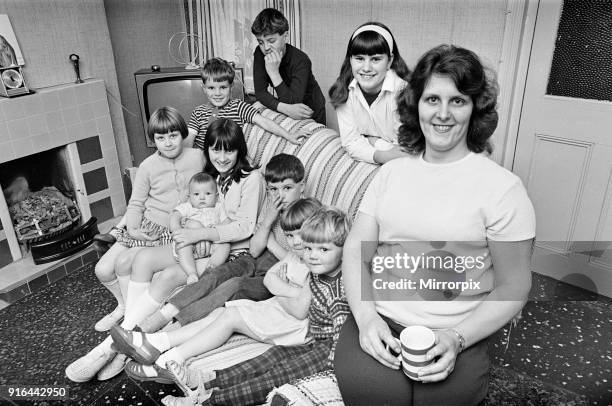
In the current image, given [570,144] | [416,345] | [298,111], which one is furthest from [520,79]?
[416,345]

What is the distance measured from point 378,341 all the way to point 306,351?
416mm

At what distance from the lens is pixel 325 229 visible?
1516mm

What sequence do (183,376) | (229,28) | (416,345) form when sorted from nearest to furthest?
(416,345) → (183,376) → (229,28)

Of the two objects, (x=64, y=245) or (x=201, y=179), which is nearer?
(x=201, y=179)

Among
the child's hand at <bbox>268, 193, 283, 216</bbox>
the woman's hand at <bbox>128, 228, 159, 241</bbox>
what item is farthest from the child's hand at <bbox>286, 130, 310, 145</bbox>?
the woman's hand at <bbox>128, 228, 159, 241</bbox>

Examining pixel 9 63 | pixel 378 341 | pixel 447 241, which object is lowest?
pixel 378 341

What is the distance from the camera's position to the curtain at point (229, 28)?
3.28m

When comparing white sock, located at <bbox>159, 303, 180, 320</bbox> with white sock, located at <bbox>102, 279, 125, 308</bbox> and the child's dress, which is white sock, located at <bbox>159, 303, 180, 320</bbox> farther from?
white sock, located at <bbox>102, 279, 125, 308</bbox>

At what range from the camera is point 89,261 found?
2969 millimetres

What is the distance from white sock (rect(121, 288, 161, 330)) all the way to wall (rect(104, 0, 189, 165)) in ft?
6.44

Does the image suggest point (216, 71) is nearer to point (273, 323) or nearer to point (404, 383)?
point (273, 323)

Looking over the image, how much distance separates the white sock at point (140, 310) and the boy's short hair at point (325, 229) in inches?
30.2

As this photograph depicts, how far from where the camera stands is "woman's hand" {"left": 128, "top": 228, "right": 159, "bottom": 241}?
2.21 metres

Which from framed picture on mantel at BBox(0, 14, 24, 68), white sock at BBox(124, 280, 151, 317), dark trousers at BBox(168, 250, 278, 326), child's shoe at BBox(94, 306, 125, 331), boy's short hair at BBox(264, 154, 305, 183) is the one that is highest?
framed picture on mantel at BBox(0, 14, 24, 68)
